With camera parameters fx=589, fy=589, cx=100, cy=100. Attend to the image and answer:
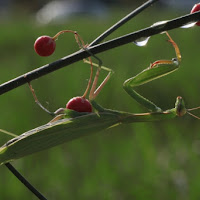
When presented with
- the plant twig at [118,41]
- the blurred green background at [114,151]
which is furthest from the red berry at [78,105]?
the blurred green background at [114,151]

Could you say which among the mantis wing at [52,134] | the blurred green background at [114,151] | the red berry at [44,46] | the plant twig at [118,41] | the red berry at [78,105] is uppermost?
the red berry at [44,46]

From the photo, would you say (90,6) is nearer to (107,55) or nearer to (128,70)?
(107,55)

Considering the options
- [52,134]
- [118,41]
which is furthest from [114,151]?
[118,41]

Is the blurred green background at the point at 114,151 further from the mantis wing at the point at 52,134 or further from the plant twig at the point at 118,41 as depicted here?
the plant twig at the point at 118,41

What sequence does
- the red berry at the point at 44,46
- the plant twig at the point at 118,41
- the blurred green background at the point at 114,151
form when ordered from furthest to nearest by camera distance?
the blurred green background at the point at 114,151
the red berry at the point at 44,46
the plant twig at the point at 118,41

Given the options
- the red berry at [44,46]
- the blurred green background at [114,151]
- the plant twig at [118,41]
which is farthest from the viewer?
the blurred green background at [114,151]
